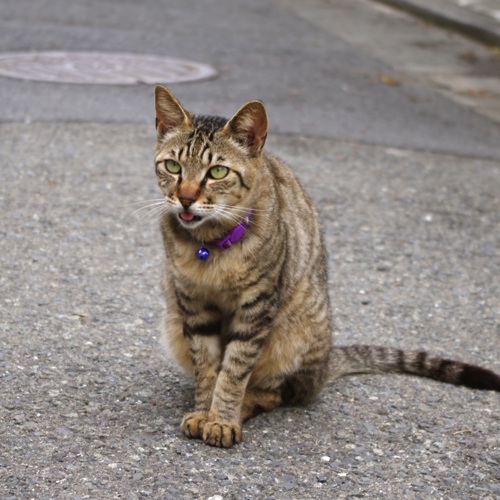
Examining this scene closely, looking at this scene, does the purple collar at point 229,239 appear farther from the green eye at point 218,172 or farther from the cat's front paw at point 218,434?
the cat's front paw at point 218,434

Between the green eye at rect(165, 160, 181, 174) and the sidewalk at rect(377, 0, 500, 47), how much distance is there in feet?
31.7

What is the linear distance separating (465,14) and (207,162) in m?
10.9

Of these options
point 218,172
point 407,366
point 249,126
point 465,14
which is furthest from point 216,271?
point 465,14

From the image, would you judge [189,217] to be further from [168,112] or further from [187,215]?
[168,112]

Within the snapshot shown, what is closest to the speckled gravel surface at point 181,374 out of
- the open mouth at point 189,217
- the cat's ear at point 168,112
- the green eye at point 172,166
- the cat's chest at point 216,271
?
the cat's chest at point 216,271

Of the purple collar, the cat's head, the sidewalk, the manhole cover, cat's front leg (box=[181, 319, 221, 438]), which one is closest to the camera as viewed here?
the cat's head

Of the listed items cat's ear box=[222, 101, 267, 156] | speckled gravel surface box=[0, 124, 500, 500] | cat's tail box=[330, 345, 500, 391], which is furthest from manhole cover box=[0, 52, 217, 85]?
cat's ear box=[222, 101, 267, 156]

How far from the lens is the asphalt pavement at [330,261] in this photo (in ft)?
12.2

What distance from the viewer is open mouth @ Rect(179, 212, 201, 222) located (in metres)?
3.75

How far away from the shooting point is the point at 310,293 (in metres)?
4.29

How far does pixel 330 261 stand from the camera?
19.8 feet

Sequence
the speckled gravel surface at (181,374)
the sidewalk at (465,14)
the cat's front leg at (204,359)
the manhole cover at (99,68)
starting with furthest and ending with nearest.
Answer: the sidewalk at (465,14), the manhole cover at (99,68), the cat's front leg at (204,359), the speckled gravel surface at (181,374)

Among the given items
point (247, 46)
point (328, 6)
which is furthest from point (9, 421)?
point (328, 6)

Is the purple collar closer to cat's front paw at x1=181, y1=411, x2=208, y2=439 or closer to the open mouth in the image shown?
the open mouth
